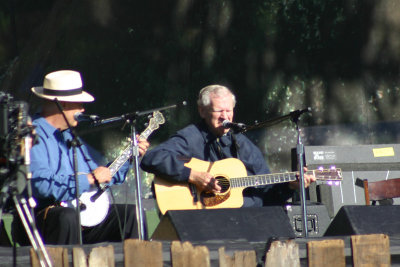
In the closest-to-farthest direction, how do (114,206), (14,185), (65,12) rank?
(14,185) < (114,206) < (65,12)

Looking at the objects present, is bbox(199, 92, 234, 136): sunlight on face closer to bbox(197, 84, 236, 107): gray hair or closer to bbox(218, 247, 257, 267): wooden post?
bbox(197, 84, 236, 107): gray hair

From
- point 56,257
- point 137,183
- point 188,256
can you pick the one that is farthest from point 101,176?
point 188,256

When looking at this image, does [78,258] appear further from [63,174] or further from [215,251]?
[63,174]

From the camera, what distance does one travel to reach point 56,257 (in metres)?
4.71

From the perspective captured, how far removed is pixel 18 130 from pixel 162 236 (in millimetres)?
1481

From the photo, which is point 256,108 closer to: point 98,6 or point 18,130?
point 98,6

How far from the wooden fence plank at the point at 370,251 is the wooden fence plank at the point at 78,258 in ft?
5.20

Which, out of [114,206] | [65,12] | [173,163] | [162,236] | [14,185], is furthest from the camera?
[65,12]

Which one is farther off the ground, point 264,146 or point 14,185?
point 264,146

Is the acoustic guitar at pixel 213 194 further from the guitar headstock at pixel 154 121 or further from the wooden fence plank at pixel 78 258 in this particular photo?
the wooden fence plank at pixel 78 258

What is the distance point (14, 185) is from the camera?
4.55 metres

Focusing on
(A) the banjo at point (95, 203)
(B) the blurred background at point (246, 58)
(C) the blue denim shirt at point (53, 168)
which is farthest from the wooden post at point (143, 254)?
(B) the blurred background at point (246, 58)

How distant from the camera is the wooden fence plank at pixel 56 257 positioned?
185 inches

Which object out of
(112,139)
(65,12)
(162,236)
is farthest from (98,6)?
(162,236)
